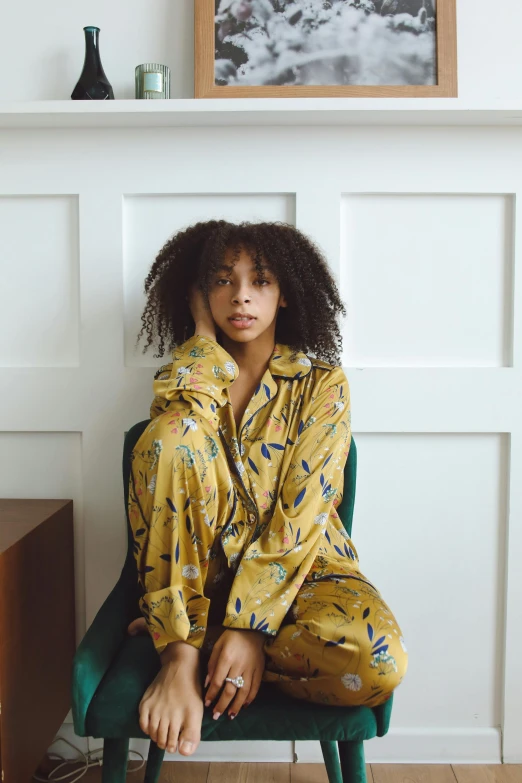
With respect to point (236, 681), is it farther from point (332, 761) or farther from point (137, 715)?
point (332, 761)

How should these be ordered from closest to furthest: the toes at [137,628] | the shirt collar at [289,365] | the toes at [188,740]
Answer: the toes at [188,740]
the toes at [137,628]
the shirt collar at [289,365]

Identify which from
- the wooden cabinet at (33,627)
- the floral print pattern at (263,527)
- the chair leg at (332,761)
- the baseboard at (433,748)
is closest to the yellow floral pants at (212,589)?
the floral print pattern at (263,527)

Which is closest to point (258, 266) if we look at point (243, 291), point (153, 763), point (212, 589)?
point (243, 291)

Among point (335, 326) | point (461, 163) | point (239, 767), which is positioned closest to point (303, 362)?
point (335, 326)

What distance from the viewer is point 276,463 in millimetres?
1205

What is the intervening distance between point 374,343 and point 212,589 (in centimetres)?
62

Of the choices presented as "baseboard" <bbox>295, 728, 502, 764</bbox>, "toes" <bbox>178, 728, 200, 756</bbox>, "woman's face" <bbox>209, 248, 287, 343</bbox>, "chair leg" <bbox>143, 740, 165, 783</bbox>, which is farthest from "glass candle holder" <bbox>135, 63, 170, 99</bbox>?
"baseboard" <bbox>295, 728, 502, 764</bbox>

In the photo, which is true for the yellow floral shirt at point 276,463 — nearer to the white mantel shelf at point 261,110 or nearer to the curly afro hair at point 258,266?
the curly afro hair at point 258,266

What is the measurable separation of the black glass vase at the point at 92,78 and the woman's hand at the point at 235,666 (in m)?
1.03

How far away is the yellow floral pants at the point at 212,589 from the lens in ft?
3.16

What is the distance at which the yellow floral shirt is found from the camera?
1065 mm

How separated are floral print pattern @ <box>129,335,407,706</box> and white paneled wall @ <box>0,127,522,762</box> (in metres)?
0.25

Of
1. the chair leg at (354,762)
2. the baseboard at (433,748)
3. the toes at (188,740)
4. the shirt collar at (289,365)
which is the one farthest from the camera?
the baseboard at (433,748)

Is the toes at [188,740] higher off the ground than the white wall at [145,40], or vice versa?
the white wall at [145,40]
